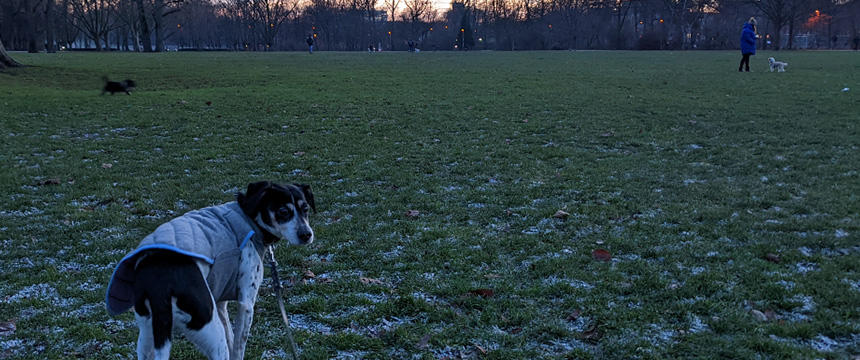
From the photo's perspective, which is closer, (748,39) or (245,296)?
(245,296)

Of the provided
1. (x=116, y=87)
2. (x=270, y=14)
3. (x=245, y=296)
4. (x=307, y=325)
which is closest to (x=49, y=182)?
(x=307, y=325)

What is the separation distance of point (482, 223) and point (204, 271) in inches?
159

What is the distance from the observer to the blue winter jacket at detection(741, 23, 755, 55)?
86.0 ft

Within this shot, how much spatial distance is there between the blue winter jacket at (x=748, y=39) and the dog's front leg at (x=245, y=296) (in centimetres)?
2847

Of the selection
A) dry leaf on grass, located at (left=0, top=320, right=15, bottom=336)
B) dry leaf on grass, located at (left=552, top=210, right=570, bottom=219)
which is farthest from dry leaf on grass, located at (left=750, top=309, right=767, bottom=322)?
dry leaf on grass, located at (left=0, top=320, right=15, bottom=336)

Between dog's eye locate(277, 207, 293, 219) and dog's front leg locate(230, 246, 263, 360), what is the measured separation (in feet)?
1.01

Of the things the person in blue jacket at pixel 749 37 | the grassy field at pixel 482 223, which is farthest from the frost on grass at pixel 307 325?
the person in blue jacket at pixel 749 37

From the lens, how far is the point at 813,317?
14.0 ft

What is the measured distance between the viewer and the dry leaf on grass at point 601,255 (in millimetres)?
5590

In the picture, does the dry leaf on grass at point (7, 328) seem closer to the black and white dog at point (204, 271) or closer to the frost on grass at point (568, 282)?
the black and white dog at point (204, 271)

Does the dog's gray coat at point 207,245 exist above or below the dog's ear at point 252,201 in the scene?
below

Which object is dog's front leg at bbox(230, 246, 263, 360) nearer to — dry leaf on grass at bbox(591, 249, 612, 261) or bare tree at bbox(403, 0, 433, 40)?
dry leaf on grass at bbox(591, 249, 612, 261)

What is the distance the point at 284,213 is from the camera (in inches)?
152

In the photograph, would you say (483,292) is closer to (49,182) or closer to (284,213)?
(284,213)
